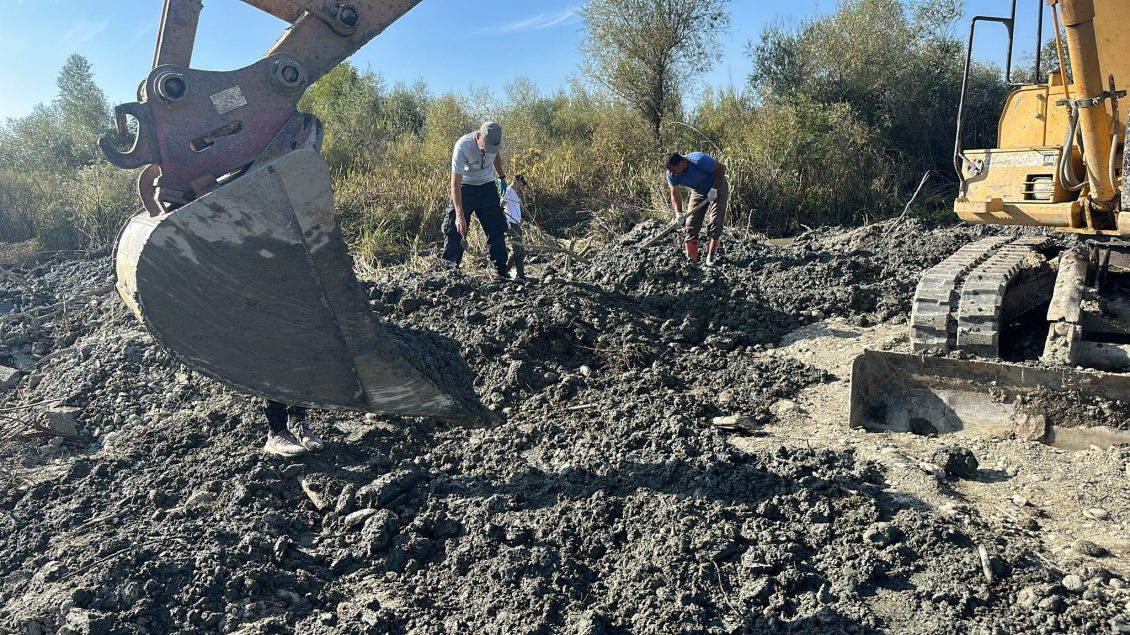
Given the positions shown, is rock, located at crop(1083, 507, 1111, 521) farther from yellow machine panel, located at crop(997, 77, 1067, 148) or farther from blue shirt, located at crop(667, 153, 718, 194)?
blue shirt, located at crop(667, 153, 718, 194)

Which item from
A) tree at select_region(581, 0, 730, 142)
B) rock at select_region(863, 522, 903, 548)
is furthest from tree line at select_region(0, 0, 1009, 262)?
rock at select_region(863, 522, 903, 548)

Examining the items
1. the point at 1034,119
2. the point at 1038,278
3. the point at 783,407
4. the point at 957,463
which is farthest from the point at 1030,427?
the point at 1034,119

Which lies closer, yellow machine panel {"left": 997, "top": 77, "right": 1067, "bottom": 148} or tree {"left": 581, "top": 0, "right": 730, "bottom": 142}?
yellow machine panel {"left": 997, "top": 77, "right": 1067, "bottom": 148}

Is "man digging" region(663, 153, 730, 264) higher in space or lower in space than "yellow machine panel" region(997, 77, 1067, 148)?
lower

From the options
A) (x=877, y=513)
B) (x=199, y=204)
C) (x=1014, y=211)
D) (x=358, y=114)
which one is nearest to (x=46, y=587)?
(x=199, y=204)

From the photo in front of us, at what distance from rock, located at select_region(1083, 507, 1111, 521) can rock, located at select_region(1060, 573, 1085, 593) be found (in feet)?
2.21

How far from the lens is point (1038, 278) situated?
586 cm

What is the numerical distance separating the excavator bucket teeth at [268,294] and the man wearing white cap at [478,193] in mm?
3624

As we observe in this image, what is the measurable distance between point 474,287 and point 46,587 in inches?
153

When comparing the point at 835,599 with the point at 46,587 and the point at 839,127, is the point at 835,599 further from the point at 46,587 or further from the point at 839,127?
the point at 839,127

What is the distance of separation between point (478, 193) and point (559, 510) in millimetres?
4338

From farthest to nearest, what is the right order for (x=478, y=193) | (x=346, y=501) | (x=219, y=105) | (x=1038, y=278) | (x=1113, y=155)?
1. (x=478, y=193)
2. (x=1038, y=278)
3. (x=1113, y=155)
4. (x=346, y=501)
5. (x=219, y=105)

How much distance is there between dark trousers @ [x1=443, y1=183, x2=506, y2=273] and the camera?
7.57 metres

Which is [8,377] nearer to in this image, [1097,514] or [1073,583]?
[1073,583]
